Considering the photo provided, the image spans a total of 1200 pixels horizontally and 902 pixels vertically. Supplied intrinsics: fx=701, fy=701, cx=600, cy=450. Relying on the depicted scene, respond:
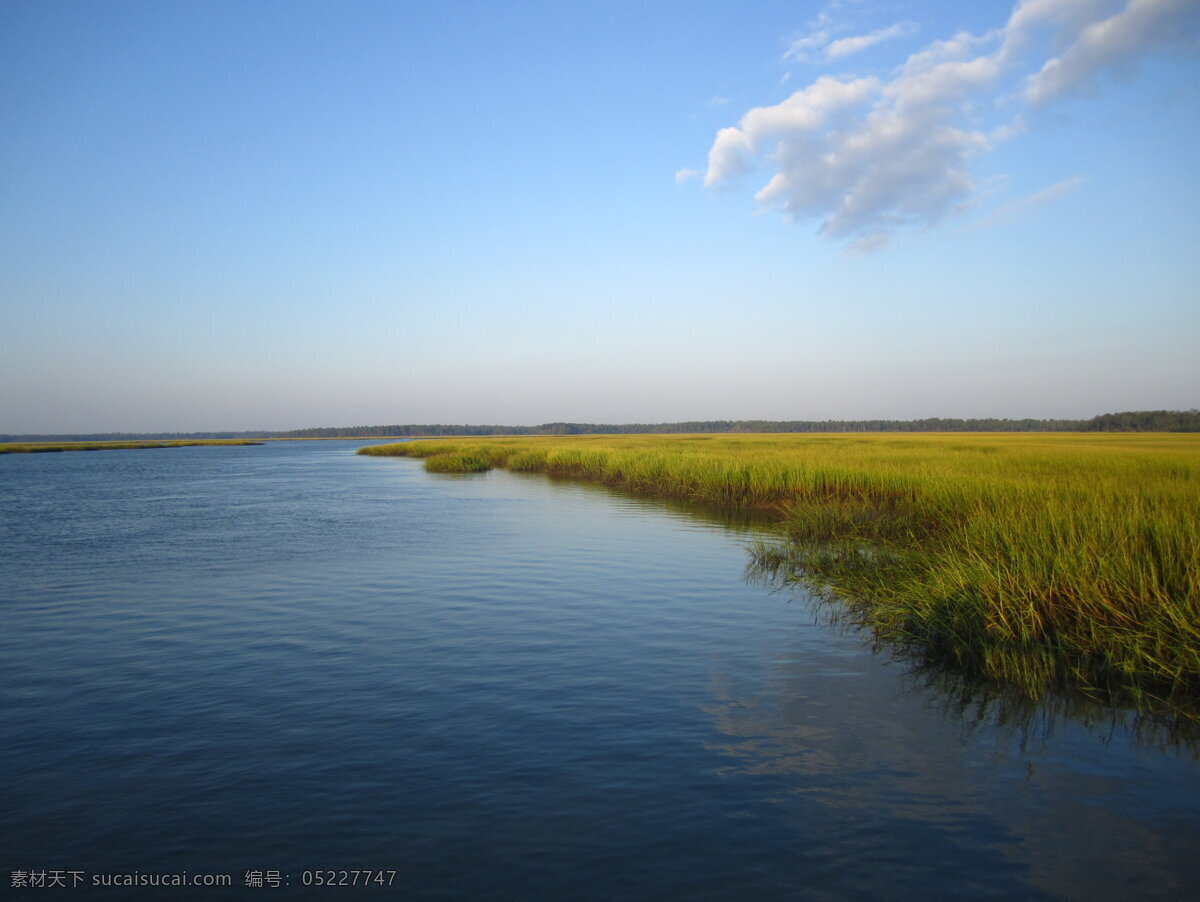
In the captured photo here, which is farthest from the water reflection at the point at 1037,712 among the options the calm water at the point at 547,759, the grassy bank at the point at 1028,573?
the grassy bank at the point at 1028,573

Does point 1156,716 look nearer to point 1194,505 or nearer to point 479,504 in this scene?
point 1194,505

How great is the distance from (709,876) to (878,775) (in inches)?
76.3

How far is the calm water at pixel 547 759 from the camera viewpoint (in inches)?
169

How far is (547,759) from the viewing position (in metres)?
5.64

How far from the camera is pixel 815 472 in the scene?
2189cm

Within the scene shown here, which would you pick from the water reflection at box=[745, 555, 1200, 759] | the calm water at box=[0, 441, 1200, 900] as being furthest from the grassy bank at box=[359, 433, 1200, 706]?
the calm water at box=[0, 441, 1200, 900]

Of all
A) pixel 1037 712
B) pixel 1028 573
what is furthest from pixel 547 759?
pixel 1028 573

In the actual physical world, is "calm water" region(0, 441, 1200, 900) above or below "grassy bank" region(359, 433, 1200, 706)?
below

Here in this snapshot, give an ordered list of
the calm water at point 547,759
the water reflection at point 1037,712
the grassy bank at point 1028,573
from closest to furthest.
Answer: the calm water at point 547,759 < the water reflection at point 1037,712 < the grassy bank at point 1028,573

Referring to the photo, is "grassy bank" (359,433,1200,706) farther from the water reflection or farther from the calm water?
the calm water

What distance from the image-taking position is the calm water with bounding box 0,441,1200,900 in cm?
428

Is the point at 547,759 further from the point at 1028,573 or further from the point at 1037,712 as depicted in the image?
the point at 1028,573

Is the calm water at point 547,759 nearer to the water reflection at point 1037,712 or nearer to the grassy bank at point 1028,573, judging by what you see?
the water reflection at point 1037,712

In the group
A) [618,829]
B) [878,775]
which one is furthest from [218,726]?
[878,775]
